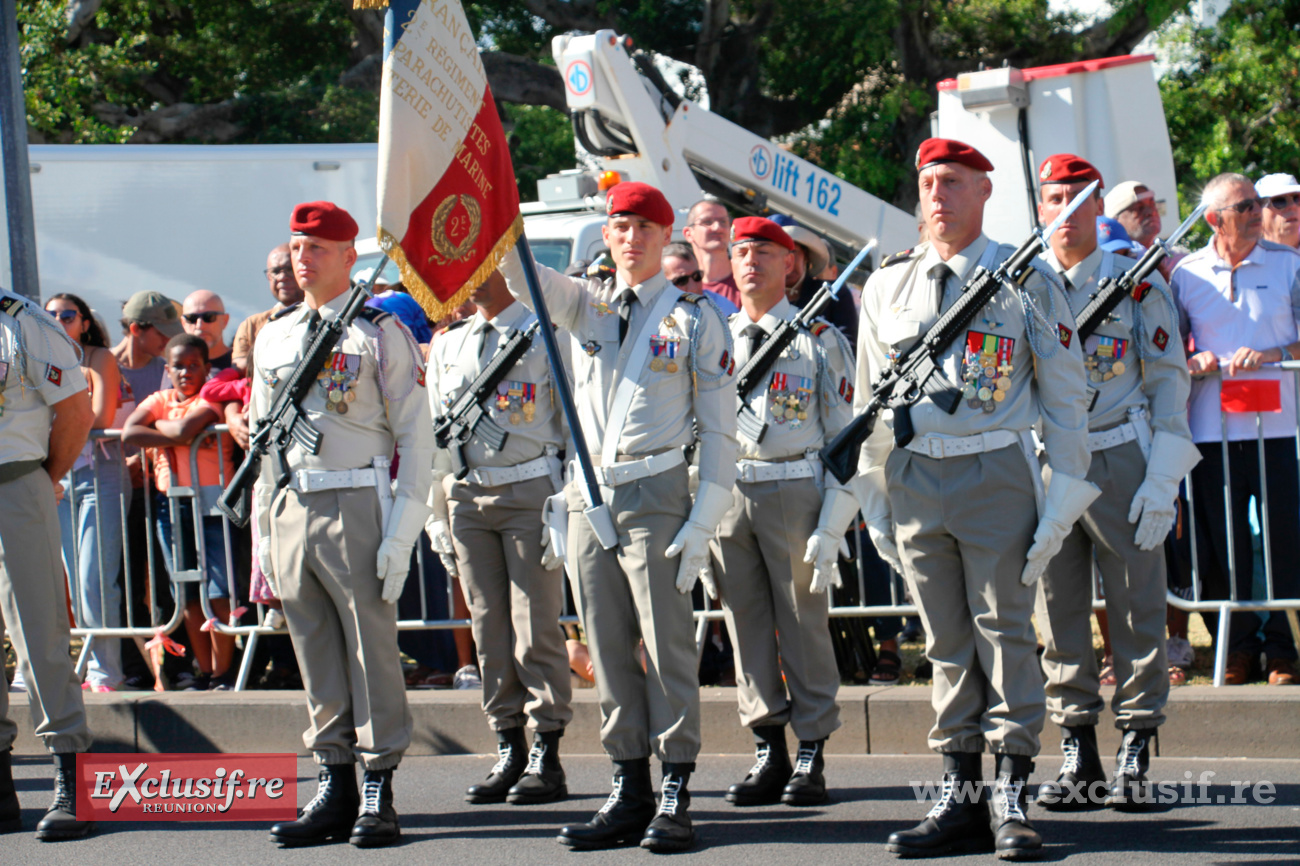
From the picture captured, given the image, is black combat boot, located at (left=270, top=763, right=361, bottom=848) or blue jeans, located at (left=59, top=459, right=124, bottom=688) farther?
blue jeans, located at (left=59, top=459, right=124, bottom=688)

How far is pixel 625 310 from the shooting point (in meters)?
5.04

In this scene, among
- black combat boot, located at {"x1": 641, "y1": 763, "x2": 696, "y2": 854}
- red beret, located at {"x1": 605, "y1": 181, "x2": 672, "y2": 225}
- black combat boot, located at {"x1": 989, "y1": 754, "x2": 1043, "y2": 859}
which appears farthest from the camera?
red beret, located at {"x1": 605, "y1": 181, "x2": 672, "y2": 225}

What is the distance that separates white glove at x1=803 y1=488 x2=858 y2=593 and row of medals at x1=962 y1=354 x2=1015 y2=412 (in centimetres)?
92

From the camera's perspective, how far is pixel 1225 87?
57.3 ft

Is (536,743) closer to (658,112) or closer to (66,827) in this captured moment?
(66,827)

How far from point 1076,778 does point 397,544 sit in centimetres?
246

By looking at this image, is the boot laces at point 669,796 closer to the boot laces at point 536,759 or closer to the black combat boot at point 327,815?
the boot laces at point 536,759

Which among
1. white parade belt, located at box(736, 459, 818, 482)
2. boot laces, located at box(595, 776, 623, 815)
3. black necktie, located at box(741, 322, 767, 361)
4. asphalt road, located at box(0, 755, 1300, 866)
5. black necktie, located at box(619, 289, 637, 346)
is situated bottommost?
asphalt road, located at box(0, 755, 1300, 866)

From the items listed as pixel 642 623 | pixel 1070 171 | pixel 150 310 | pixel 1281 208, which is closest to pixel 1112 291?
pixel 1070 171

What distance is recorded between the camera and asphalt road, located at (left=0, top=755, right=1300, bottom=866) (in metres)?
4.61

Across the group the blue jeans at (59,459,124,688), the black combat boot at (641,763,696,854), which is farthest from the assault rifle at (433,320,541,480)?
the blue jeans at (59,459,124,688)

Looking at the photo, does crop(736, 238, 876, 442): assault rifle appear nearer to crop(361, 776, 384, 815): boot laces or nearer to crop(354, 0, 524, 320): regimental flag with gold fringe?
crop(354, 0, 524, 320): regimental flag with gold fringe

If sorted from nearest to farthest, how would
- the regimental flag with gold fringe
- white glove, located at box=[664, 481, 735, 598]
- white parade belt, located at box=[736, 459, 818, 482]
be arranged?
the regimental flag with gold fringe < white glove, located at box=[664, 481, 735, 598] < white parade belt, located at box=[736, 459, 818, 482]

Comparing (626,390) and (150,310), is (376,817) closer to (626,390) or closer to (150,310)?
(626,390)
